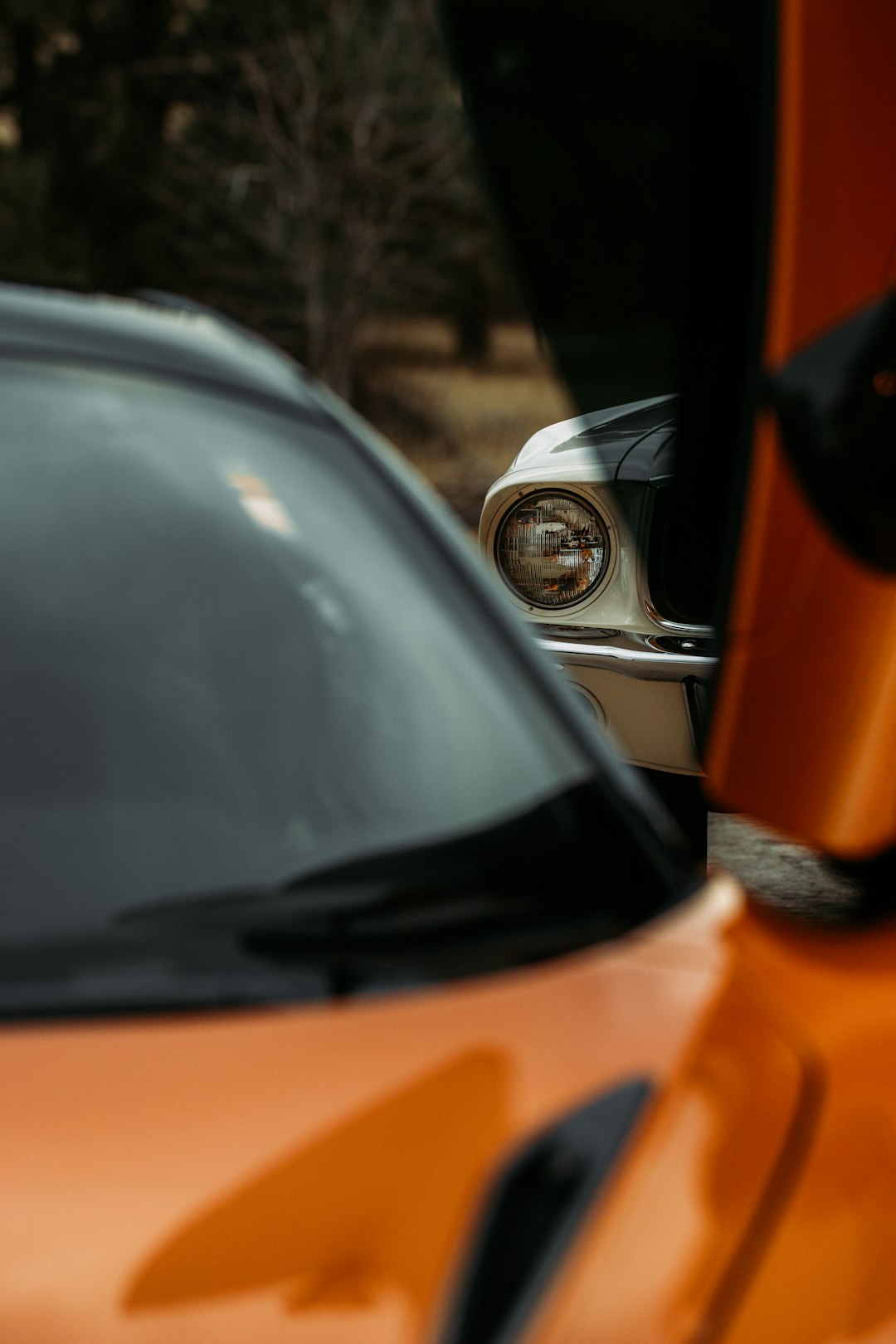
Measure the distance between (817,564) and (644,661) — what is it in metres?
1.63

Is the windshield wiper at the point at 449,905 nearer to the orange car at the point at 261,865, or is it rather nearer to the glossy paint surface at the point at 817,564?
the orange car at the point at 261,865

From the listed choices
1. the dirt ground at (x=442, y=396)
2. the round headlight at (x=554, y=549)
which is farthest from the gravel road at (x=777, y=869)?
the dirt ground at (x=442, y=396)

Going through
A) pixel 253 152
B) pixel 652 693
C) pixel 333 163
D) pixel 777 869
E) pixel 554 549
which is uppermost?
pixel 253 152

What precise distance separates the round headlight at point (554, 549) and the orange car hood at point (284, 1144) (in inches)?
96.3

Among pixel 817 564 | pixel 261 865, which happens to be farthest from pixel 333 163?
pixel 261 865

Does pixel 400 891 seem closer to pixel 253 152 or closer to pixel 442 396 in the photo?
pixel 253 152

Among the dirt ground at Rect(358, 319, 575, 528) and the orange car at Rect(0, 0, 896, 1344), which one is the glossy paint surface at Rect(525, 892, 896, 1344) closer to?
the orange car at Rect(0, 0, 896, 1344)

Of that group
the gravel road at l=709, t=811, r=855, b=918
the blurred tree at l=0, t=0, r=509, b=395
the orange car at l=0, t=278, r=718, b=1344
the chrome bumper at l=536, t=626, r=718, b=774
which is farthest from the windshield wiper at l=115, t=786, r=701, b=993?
the blurred tree at l=0, t=0, r=509, b=395

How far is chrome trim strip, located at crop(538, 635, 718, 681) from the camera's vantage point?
319 centimetres

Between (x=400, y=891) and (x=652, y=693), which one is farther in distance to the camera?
(x=652, y=693)

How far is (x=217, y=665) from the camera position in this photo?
127 centimetres

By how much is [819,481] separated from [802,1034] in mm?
728

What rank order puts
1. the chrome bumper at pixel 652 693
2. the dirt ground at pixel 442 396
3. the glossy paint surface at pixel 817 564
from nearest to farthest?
the glossy paint surface at pixel 817 564, the chrome bumper at pixel 652 693, the dirt ground at pixel 442 396

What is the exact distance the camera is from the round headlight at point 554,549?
341 centimetres
